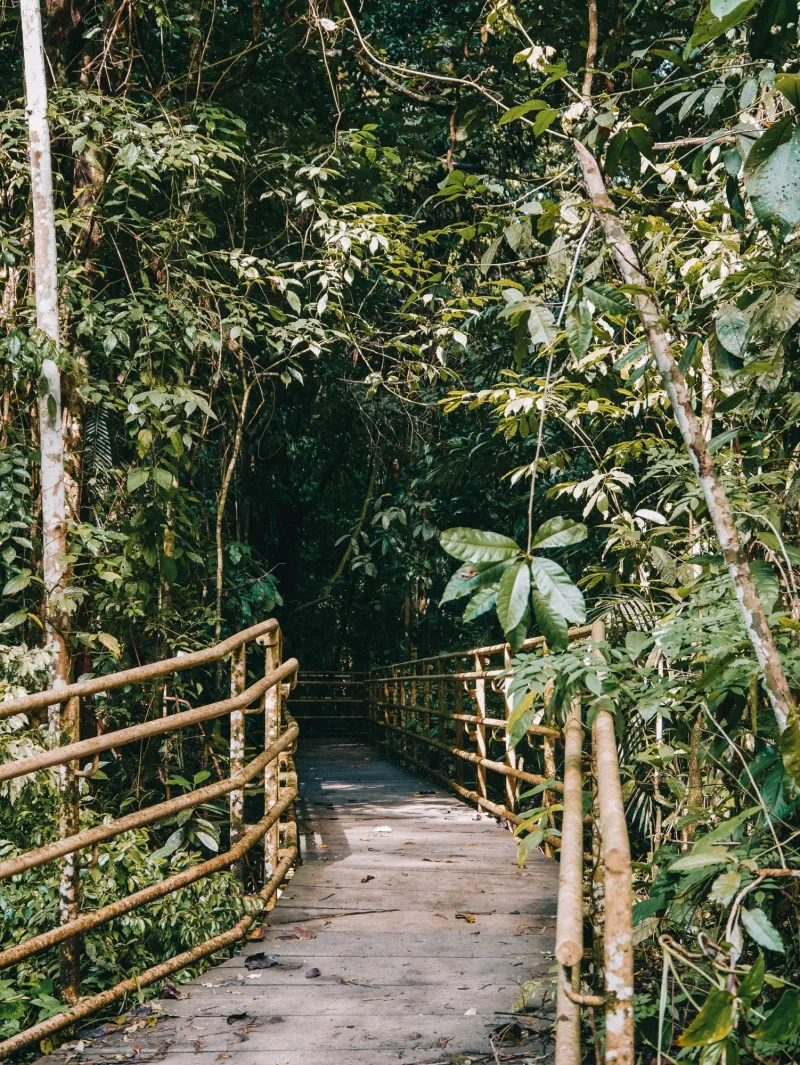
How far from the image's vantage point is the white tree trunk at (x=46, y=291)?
13.7 ft

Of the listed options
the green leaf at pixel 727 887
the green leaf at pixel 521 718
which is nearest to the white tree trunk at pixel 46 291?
the green leaf at pixel 521 718

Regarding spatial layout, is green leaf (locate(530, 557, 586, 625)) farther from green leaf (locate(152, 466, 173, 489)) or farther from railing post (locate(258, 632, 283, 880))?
green leaf (locate(152, 466, 173, 489))

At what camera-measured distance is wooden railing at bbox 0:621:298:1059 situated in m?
Result: 2.51

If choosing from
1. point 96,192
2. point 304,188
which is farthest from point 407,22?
point 96,192

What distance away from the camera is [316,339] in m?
5.80

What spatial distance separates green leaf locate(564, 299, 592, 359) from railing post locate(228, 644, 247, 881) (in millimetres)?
1980

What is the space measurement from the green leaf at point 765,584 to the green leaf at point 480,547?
36.3 inches

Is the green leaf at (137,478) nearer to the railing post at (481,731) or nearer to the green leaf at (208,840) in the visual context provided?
the green leaf at (208,840)

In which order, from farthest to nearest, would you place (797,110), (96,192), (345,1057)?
1. (96,192)
2. (345,1057)
3. (797,110)

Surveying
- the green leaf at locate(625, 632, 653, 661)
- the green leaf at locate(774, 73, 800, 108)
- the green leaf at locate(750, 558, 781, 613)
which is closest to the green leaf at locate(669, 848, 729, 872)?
the green leaf at locate(750, 558, 781, 613)

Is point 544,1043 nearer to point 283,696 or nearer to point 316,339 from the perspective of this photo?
point 283,696

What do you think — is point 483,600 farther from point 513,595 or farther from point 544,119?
point 544,119

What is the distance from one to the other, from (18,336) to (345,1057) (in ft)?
10.1

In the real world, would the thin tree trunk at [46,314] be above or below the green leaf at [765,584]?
above
